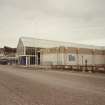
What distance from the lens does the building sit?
180 feet

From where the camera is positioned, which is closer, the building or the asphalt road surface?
the asphalt road surface

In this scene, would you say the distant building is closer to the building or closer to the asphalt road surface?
the building

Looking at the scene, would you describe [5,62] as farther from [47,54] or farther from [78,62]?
[78,62]

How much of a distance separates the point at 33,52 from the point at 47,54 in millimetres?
11400

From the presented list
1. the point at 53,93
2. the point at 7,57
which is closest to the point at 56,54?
the point at 53,93

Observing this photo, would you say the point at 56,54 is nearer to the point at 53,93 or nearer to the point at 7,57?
the point at 53,93

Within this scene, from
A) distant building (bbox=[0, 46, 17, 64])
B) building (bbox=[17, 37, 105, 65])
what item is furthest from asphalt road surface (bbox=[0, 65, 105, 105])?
distant building (bbox=[0, 46, 17, 64])

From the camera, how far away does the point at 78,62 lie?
57.4 m

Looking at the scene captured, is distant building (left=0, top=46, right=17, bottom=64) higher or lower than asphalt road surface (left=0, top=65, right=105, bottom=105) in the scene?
higher

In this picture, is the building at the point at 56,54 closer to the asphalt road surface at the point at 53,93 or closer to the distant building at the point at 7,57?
the distant building at the point at 7,57

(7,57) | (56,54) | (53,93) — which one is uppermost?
(56,54)

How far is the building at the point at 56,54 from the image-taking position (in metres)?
54.8

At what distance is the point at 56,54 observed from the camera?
2190 inches

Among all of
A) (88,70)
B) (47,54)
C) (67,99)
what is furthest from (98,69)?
(47,54)
